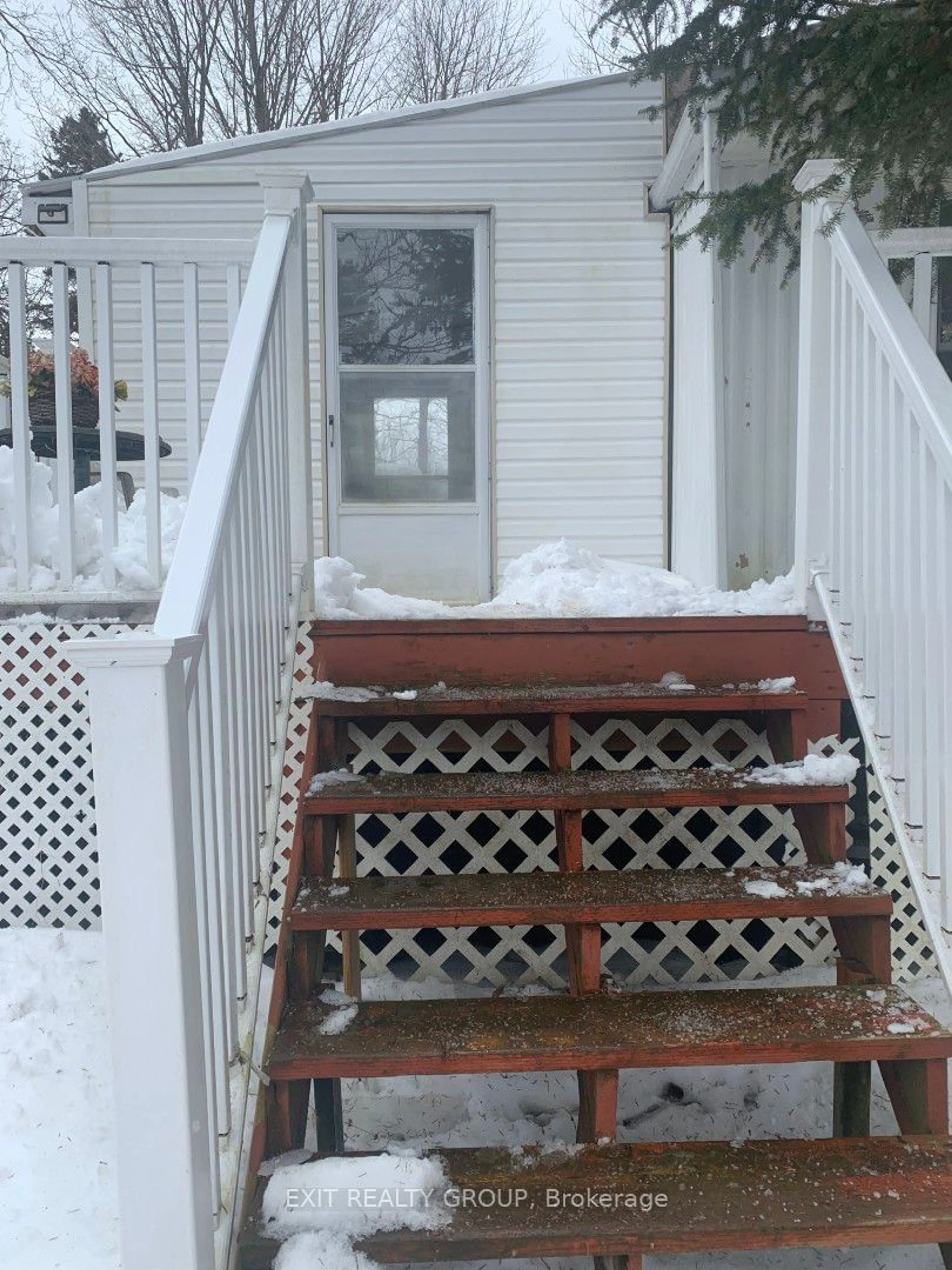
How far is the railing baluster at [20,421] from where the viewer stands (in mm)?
2770

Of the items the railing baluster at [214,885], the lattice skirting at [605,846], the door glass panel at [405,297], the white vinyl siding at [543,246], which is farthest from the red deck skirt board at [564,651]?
the door glass panel at [405,297]

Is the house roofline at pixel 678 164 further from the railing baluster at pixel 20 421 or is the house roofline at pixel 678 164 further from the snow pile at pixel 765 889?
the snow pile at pixel 765 889

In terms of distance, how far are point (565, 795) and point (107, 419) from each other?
1677mm

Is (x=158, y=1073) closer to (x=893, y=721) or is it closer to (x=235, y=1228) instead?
(x=235, y=1228)

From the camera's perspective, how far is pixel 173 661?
140cm

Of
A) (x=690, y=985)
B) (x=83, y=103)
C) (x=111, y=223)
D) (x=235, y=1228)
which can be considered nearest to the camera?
(x=235, y=1228)

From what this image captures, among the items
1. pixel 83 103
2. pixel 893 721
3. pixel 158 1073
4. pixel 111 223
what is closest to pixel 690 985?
pixel 893 721

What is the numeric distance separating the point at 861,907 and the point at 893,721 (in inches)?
16.9

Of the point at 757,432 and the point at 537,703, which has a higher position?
the point at 757,432

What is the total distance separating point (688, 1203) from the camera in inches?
67.0

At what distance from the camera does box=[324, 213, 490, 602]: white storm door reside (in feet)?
17.3

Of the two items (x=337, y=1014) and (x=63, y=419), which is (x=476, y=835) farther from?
(x=63, y=419)

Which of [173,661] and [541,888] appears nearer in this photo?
[173,661]

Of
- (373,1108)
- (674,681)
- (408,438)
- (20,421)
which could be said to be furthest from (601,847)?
(408,438)
